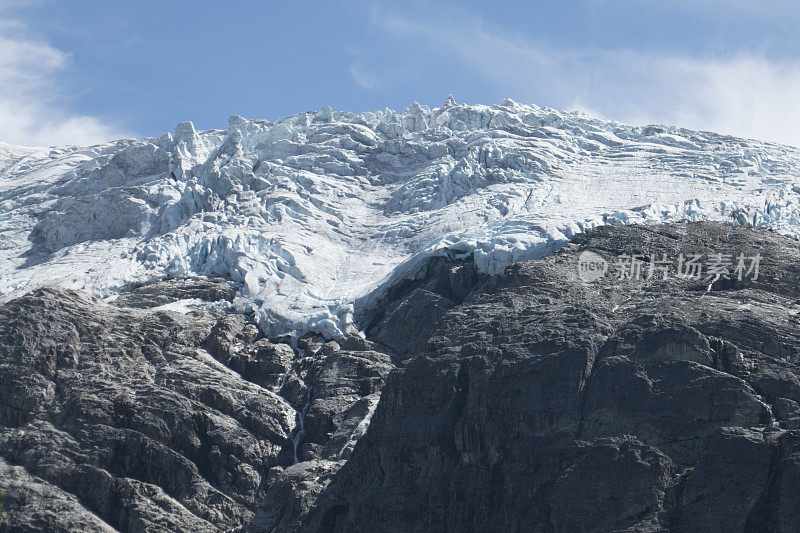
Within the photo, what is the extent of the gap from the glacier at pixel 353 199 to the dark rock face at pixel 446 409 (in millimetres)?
6009

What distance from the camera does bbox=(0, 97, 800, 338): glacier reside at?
357 ft

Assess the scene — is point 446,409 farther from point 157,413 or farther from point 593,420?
point 157,413

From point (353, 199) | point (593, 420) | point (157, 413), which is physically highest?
point (353, 199)

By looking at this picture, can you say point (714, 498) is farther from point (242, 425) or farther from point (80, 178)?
point (80, 178)

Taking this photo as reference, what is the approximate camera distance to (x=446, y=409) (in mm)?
82625

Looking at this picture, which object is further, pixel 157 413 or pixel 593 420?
pixel 157 413

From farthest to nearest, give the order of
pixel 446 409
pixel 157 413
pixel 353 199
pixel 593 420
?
pixel 353 199, pixel 157 413, pixel 446 409, pixel 593 420

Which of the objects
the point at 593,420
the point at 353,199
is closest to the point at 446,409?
the point at 593,420

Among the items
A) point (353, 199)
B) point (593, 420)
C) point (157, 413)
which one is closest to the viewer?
point (593, 420)

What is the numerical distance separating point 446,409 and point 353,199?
53.7 metres

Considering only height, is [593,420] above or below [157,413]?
above

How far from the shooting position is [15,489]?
82.3 m

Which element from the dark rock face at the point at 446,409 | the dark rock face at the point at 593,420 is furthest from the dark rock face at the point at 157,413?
the dark rock face at the point at 593,420

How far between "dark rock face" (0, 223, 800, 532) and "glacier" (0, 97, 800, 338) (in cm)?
601
